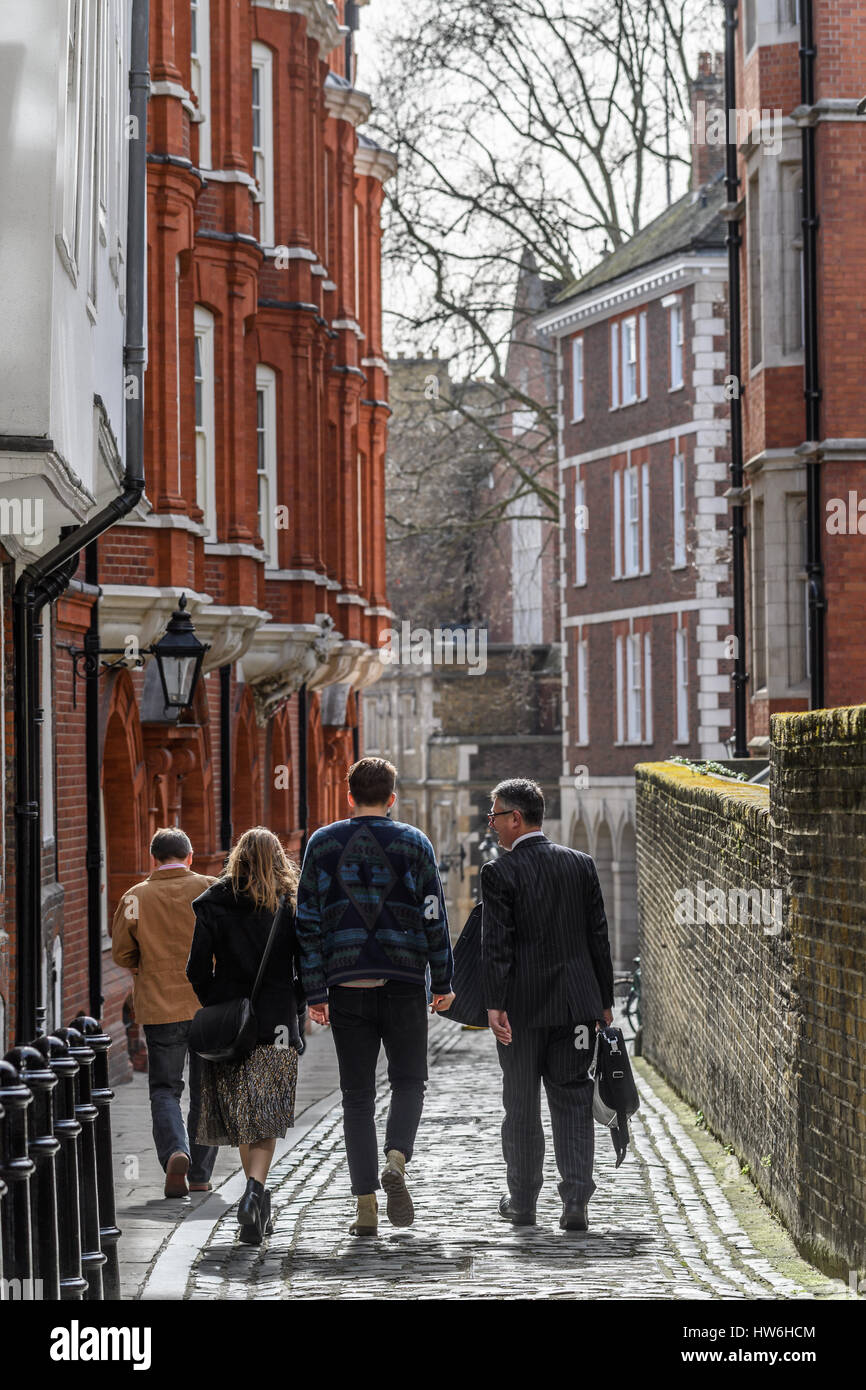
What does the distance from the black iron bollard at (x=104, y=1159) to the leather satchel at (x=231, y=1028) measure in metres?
1.89

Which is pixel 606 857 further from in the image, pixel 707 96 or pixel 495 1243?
pixel 495 1243

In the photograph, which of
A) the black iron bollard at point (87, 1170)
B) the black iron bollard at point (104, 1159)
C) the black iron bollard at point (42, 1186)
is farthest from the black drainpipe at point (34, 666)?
the black iron bollard at point (42, 1186)

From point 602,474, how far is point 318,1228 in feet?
133

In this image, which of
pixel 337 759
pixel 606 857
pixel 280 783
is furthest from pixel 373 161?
pixel 606 857

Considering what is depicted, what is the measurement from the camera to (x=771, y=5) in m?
23.8

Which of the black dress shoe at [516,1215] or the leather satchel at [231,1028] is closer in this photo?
the leather satchel at [231,1028]

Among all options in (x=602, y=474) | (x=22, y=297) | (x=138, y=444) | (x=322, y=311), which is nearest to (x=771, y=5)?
(x=322, y=311)

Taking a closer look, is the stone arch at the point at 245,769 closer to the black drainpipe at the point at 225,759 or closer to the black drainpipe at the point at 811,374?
the black drainpipe at the point at 225,759

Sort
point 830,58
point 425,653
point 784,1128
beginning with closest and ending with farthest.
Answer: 1. point 784,1128
2. point 830,58
3. point 425,653

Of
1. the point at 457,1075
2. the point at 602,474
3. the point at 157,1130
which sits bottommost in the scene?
the point at 457,1075

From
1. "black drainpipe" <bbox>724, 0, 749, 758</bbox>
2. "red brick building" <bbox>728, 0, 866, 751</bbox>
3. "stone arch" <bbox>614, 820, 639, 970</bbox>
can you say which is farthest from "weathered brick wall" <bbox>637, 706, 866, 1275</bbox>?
"stone arch" <bbox>614, 820, 639, 970</bbox>

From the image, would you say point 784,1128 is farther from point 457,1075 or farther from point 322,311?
point 322,311

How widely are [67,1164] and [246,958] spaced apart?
3010 millimetres

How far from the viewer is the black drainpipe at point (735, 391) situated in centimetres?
2600
